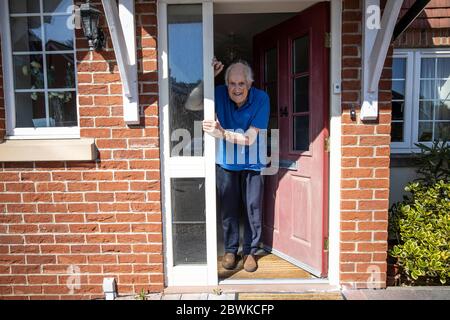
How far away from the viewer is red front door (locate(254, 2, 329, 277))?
2918 millimetres

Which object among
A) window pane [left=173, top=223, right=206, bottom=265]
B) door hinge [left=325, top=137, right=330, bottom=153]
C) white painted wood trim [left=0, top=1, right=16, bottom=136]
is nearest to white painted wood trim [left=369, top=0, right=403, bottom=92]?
door hinge [left=325, top=137, right=330, bottom=153]

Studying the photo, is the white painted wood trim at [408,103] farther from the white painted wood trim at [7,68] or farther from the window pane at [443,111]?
the white painted wood trim at [7,68]

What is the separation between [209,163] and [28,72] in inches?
69.6

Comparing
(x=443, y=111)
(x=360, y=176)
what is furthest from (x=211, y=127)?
(x=443, y=111)

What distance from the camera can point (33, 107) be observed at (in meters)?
2.94

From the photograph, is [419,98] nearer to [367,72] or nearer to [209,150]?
[367,72]

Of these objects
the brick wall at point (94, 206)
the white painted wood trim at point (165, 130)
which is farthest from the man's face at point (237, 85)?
the brick wall at point (94, 206)

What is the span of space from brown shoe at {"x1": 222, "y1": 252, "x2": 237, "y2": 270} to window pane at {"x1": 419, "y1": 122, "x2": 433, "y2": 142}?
2.89 m

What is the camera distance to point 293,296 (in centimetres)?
284

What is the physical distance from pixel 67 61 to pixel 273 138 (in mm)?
2116

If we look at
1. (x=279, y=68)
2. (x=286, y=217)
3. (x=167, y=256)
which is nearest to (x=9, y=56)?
(x=167, y=256)

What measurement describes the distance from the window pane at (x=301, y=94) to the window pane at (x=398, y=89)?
5.70 feet

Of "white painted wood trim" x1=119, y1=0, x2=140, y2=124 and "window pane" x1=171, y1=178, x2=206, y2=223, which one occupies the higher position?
"white painted wood trim" x1=119, y1=0, x2=140, y2=124

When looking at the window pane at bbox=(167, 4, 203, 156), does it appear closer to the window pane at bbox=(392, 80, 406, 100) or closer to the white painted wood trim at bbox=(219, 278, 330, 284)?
the white painted wood trim at bbox=(219, 278, 330, 284)
